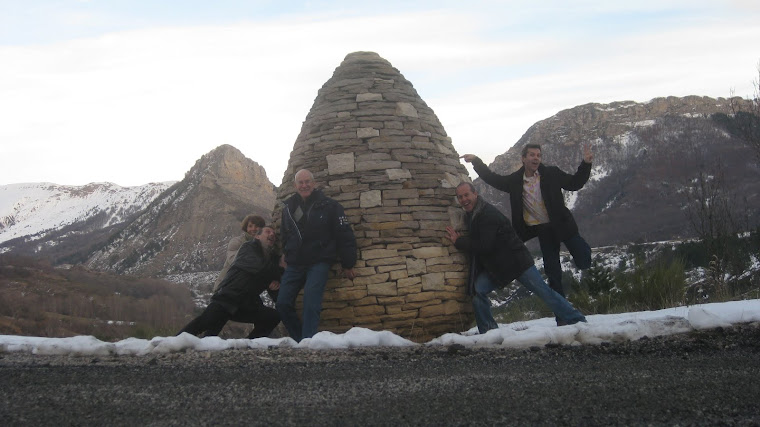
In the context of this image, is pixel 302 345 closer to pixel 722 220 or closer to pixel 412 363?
pixel 412 363

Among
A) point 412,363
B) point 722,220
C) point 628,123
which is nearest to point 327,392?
point 412,363

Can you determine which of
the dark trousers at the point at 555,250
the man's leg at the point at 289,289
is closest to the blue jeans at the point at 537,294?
the dark trousers at the point at 555,250

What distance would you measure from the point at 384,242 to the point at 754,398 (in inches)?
160

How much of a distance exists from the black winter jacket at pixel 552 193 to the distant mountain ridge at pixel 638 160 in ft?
192

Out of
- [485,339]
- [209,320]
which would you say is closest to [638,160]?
[209,320]

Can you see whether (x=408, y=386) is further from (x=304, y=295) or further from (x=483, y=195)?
(x=483, y=195)

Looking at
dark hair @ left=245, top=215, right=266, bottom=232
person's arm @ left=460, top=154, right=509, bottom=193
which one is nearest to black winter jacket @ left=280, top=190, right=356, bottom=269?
dark hair @ left=245, top=215, right=266, bottom=232

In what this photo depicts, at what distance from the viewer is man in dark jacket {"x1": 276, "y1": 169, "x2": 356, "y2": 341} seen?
5965mm

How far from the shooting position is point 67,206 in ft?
383

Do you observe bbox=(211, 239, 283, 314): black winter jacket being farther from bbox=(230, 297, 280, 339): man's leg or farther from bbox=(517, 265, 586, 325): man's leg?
bbox=(517, 265, 586, 325): man's leg

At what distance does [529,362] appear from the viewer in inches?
159

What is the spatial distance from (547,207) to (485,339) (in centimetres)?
187

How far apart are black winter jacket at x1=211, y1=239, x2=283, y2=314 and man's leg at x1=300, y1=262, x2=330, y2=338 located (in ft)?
2.09

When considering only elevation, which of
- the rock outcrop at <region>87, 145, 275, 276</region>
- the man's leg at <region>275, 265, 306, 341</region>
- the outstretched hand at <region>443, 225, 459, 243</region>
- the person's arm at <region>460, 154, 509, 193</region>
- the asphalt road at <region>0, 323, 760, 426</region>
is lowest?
the asphalt road at <region>0, 323, 760, 426</region>
